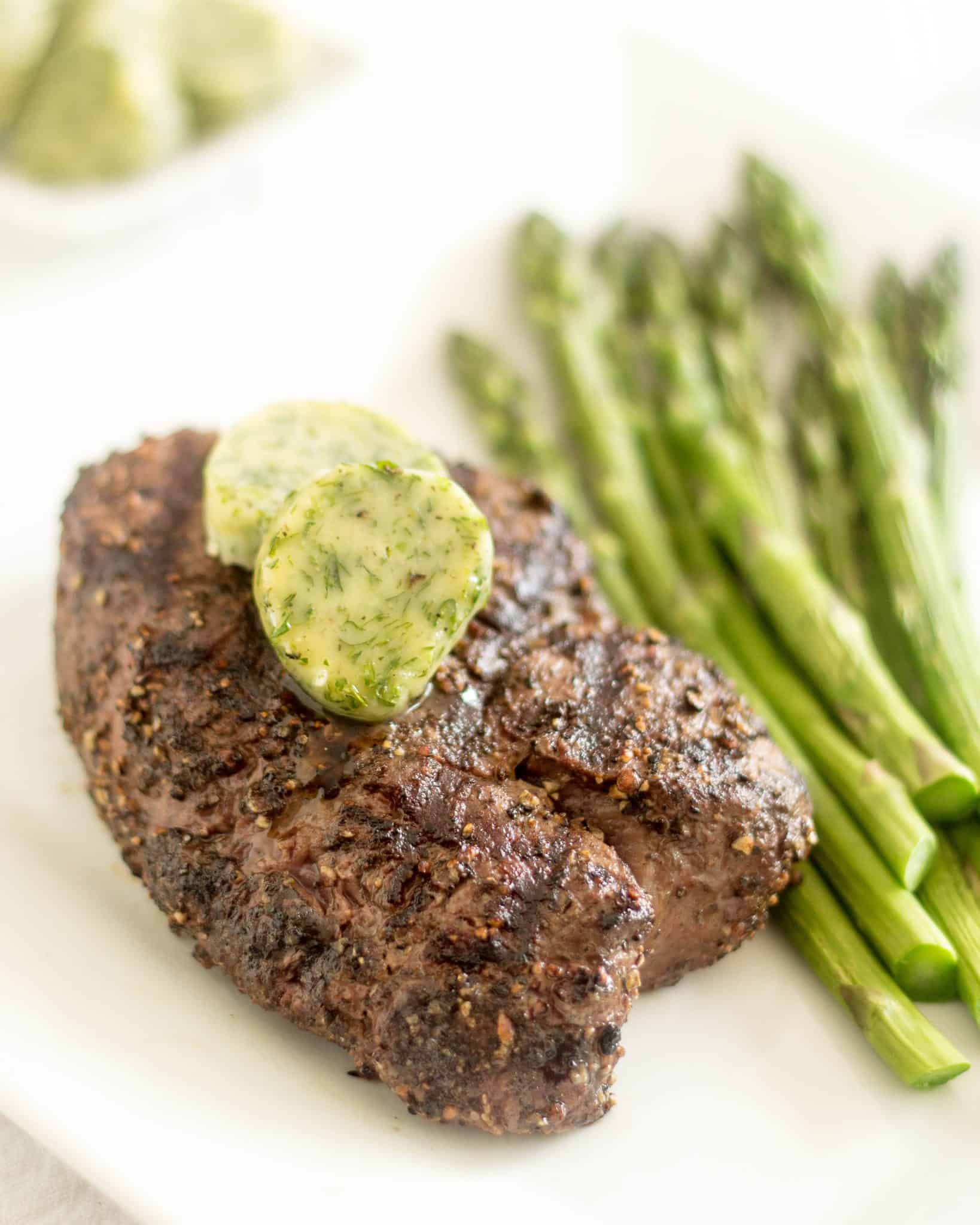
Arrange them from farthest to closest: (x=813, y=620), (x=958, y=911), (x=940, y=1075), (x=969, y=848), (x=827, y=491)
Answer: (x=827, y=491)
(x=813, y=620)
(x=969, y=848)
(x=958, y=911)
(x=940, y=1075)

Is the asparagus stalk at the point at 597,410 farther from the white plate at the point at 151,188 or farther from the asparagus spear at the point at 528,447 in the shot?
the white plate at the point at 151,188

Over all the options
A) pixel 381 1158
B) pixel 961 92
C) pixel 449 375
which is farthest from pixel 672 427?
pixel 961 92

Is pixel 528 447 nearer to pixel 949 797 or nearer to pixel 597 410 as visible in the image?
pixel 597 410

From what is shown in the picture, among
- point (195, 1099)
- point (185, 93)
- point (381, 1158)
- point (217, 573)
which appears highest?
point (185, 93)

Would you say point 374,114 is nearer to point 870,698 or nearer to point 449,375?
point 449,375

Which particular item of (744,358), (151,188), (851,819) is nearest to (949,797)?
(851,819)

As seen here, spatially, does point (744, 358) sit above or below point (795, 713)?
above
